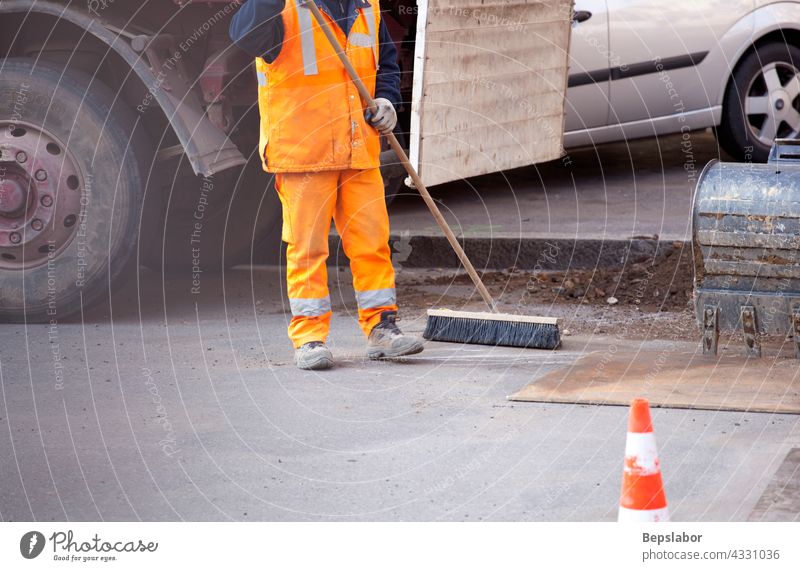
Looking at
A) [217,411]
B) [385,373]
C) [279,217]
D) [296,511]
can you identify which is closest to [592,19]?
[279,217]

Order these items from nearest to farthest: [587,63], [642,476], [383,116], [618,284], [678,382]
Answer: [642,476] < [678,382] < [383,116] < [618,284] < [587,63]

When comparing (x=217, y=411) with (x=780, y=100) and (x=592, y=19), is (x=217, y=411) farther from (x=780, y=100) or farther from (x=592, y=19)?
(x=780, y=100)

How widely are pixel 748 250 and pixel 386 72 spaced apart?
5.62 ft

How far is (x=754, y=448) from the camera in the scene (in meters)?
3.98

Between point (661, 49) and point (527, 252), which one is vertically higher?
point (661, 49)

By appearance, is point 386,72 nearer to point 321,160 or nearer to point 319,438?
point 321,160

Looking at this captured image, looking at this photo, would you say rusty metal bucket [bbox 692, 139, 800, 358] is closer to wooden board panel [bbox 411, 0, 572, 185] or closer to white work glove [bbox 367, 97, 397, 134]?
white work glove [bbox 367, 97, 397, 134]

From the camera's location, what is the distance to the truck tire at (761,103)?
784 cm

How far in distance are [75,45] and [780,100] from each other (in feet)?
14.4

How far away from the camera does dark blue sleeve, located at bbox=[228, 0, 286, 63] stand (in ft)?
16.1

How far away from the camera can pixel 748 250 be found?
488cm

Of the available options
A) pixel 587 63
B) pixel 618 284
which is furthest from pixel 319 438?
pixel 587 63

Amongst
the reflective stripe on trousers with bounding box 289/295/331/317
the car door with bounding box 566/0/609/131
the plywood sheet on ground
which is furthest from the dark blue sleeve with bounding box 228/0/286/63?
the car door with bounding box 566/0/609/131

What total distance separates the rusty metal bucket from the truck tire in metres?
2.99
